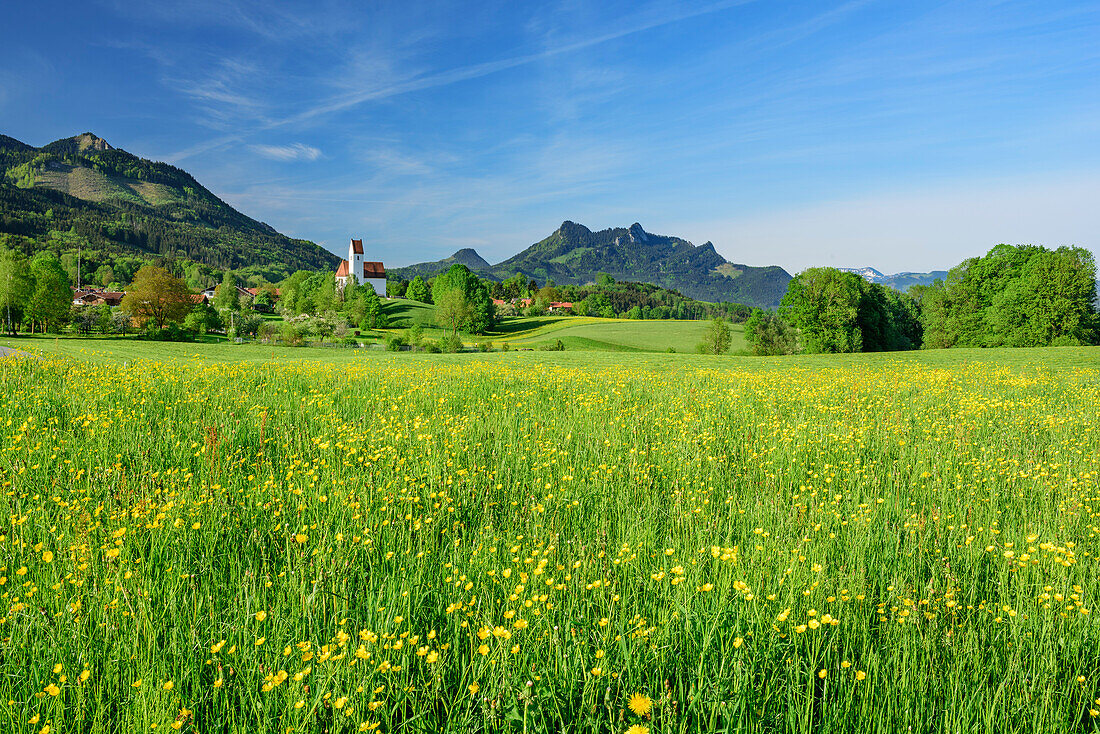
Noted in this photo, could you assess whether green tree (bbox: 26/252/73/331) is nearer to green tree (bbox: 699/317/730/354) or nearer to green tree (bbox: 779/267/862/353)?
green tree (bbox: 699/317/730/354)

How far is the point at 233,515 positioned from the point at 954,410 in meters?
11.1

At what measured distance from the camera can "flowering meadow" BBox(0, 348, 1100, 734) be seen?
2217 millimetres

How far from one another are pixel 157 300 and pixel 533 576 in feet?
292

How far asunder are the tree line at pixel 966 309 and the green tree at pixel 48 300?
81737 millimetres

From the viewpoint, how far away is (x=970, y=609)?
114 inches

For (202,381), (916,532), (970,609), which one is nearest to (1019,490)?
(916,532)

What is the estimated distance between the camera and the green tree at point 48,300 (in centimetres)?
5953

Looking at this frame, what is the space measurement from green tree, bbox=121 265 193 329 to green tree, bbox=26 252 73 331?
291 inches


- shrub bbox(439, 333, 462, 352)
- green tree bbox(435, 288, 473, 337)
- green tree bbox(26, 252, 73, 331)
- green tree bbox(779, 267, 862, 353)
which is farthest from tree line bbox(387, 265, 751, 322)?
shrub bbox(439, 333, 462, 352)

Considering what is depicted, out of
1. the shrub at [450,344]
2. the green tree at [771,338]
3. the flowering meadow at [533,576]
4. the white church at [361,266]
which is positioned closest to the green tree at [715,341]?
the green tree at [771,338]

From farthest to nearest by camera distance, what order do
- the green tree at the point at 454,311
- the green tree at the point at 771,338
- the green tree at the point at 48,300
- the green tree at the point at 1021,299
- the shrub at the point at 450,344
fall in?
the green tree at the point at 454,311
the green tree at the point at 48,300
the green tree at the point at 771,338
the green tree at the point at 1021,299
the shrub at the point at 450,344

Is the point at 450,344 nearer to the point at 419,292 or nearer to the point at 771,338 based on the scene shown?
the point at 771,338

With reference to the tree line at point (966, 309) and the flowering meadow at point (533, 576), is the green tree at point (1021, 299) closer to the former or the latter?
the tree line at point (966, 309)

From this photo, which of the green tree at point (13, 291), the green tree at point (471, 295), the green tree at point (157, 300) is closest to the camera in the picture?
the green tree at point (13, 291)
